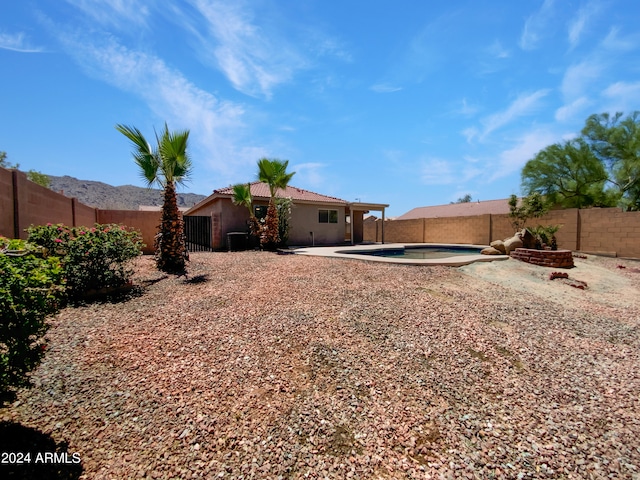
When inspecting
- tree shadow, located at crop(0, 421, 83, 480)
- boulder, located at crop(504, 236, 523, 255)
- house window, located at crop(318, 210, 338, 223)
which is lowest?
tree shadow, located at crop(0, 421, 83, 480)

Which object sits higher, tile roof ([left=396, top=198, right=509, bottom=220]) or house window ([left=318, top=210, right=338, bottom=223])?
tile roof ([left=396, top=198, right=509, bottom=220])

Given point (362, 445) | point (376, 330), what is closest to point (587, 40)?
point (376, 330)

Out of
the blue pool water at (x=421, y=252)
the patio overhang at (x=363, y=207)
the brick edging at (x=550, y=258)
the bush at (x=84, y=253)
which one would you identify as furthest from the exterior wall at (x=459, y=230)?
the bush at (x=84, y=253)

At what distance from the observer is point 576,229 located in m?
14.7

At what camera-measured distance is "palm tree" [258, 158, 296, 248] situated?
13133 millimetres

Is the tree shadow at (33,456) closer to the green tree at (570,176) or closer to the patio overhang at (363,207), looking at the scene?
the patio overhang at (363,207)

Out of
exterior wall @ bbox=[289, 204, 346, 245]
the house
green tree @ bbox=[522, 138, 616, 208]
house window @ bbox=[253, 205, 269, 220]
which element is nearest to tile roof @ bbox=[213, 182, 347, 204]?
the house

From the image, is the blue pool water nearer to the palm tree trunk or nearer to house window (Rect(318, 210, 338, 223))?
house window (Rect(318, 210, 338, 223))

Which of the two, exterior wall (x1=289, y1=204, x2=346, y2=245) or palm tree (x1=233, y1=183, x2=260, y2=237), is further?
exterior wall (x1=289, y1=204, x2=346, y2=245)

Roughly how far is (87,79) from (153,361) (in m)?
10.3

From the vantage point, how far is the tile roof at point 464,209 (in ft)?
108

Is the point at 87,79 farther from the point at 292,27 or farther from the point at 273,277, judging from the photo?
the point at 273,277

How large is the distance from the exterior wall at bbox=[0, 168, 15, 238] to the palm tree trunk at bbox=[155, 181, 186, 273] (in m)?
2.89

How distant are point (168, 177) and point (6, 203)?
10.8 feet
